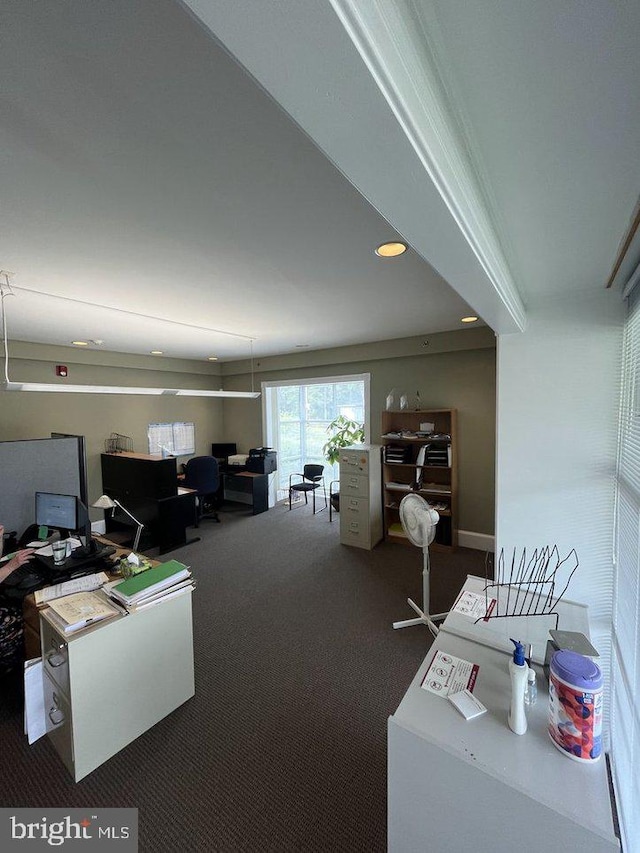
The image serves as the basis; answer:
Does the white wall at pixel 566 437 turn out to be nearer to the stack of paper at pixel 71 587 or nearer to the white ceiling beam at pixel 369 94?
the white ceiling beam at pixel 369 94

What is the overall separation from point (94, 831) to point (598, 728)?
6.77ft

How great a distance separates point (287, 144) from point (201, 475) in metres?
4.75

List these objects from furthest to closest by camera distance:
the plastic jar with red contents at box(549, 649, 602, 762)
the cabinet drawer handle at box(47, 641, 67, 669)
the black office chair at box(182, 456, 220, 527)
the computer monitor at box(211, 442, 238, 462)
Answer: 1. the computer monitor at box(211, 442, 238, 462)
2. the black office chair at box(182, 456, 220, 527)
3. the cabinet drawer handle at box(47, 641, 67, 669)
4. the plastic jar with red contents at box(549, 649, 602, 762)

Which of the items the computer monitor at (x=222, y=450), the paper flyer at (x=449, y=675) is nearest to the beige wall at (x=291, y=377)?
the computer monitor at (x=222, y=450)

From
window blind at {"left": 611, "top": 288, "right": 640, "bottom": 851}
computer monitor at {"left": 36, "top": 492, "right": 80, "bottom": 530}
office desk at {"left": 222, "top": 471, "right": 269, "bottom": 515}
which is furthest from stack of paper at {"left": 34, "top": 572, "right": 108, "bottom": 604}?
office desk at {"left": 222, "top": 471, "right": 269, "bottom": 515}

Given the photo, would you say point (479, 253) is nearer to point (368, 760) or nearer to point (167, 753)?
point (368, 760)

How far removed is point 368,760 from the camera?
176 centimetres

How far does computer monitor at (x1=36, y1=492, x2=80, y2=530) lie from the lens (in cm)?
269

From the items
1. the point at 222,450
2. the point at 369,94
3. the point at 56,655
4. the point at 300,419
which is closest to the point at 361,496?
the point at 300,419

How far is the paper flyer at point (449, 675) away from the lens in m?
1.25

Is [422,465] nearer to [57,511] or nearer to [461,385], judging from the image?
[461,385]

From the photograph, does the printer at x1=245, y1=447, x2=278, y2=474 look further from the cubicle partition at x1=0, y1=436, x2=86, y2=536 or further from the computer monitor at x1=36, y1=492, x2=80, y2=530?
the computer monitor at x1=36, y1=492, x2=80, y2=530

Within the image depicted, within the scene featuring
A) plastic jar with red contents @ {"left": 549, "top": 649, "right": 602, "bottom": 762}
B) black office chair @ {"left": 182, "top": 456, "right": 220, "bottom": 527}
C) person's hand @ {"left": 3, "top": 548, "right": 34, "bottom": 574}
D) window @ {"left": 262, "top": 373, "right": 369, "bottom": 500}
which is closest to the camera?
plastic jar with red contents @ {"left": 549, "top": 649, "right": 602, "bottom": 762}

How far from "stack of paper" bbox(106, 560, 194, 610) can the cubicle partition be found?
7.53 feet
